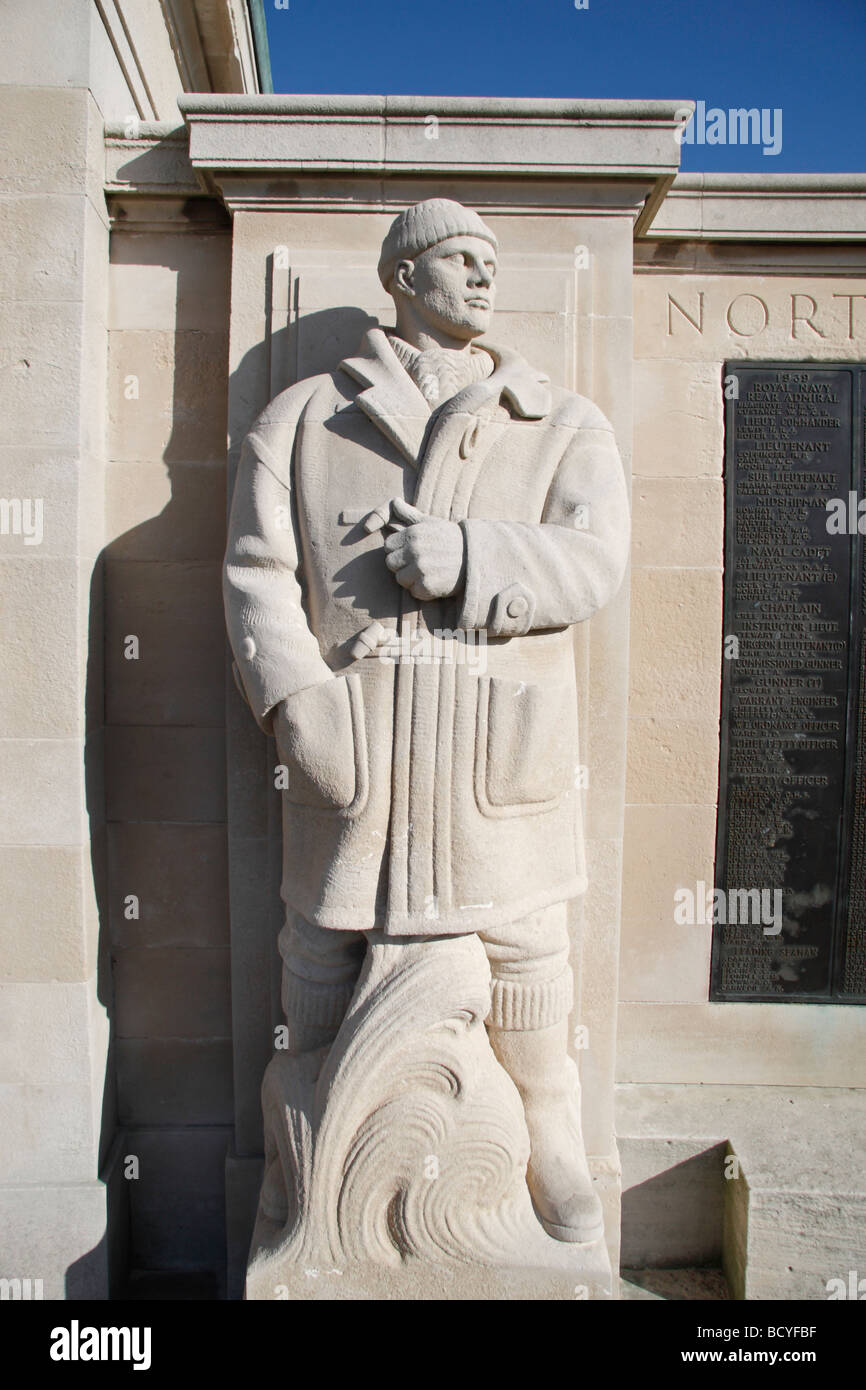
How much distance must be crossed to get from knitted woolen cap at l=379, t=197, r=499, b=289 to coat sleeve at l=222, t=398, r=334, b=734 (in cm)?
72

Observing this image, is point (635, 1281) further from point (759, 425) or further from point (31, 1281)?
point (759, 425)

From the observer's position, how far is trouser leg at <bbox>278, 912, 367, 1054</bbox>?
3236 mm

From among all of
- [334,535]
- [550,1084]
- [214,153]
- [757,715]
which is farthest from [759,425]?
[550,1084]

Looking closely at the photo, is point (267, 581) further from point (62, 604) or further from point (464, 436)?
point (62, 604)

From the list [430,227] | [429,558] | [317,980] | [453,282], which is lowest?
[317,980]

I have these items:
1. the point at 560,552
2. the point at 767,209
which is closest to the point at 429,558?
the point at 560,552

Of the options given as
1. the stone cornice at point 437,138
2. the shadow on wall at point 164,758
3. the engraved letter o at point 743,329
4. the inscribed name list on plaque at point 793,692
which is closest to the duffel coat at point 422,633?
the shadow on wall at point 164,758

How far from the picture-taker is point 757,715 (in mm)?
4145

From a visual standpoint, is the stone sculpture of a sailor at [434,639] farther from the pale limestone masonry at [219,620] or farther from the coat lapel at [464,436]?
the pale limestone masonry at [219,620]

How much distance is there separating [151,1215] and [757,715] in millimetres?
3694

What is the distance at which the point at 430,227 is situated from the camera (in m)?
3.12

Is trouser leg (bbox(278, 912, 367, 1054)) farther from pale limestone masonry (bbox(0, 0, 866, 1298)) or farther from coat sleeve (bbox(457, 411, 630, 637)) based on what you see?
coat sleeve (bbox(457, 411, 630, 637))

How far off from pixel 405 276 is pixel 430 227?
19 cm

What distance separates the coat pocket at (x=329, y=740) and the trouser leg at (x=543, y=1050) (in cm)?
76
